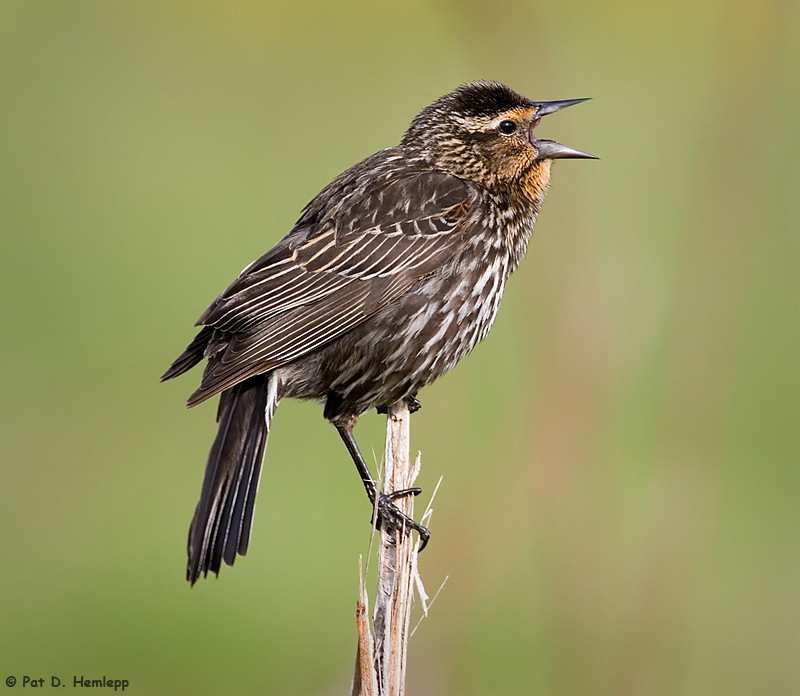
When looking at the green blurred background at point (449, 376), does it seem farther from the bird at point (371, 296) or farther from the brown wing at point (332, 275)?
the brown wing at point (332, 275)

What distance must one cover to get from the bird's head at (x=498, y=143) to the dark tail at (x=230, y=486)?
1282mm

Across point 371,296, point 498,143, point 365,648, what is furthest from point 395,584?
point 498,143

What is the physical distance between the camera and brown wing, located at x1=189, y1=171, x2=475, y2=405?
381 cm

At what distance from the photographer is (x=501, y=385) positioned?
709 centimetres

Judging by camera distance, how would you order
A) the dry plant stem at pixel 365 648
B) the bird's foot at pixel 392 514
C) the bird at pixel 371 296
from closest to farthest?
1. the dry plant stem at pixel 365 648
2. the bird's foot at pixel 392 514
3. the bird at pixel 371 296

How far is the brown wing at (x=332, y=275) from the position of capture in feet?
12.5

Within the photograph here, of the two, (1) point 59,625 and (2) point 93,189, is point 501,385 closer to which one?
(1) point 59,625

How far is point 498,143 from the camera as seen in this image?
4289 mm

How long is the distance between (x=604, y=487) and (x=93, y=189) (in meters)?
5.61

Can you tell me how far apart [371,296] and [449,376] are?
2542mm

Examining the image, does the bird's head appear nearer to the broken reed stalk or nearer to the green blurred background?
the green blurred background

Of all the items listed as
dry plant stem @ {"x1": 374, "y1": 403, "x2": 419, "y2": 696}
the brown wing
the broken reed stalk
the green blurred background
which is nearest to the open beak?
the green blurred background

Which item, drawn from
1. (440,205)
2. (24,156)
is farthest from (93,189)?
(440,205)

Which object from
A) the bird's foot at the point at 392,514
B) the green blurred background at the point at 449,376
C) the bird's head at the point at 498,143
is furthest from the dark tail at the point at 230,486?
the bird's head at the point at 498,143
